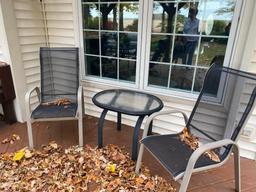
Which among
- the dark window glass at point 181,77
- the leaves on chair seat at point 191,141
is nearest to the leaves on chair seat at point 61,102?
the dark window glass at point 181,77

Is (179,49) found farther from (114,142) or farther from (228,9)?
(114,142)

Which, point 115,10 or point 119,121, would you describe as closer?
point 115,10

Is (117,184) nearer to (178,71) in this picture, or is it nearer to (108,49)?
(178,71)

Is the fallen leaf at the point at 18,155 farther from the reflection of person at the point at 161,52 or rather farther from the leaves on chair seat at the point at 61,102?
the reflection of person at the point at 161,52

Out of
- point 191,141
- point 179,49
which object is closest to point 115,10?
point 179,49

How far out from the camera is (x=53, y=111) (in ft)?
7.14

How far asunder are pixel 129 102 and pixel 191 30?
102 cm

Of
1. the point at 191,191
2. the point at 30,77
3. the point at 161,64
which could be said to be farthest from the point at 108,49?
the point at 191,191

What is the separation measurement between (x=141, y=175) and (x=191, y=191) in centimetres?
46

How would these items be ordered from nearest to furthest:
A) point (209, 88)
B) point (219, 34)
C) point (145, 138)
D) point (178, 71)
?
point (145, 138) < point (209, 88) < point (219, 34) < point (178, 71)

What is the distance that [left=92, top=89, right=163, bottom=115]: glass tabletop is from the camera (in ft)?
6.40

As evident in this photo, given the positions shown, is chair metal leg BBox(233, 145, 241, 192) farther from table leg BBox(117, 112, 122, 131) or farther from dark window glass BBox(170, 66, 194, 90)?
table leg BBox(117, 112, 122, 131)

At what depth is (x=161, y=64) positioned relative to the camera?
7.78ft

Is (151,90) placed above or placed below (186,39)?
below
